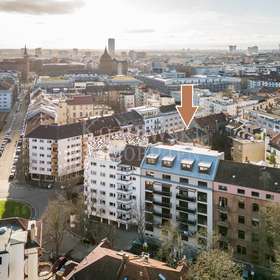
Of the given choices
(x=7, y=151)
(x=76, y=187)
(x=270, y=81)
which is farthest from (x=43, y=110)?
(x=270, y=81)

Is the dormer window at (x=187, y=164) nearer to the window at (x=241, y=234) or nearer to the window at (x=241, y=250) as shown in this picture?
the window at (x=241, y=234)

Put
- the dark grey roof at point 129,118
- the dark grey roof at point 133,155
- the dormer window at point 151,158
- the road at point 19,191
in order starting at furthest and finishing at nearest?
the dark grey roof at point 129,118, the road at point 19,191, the dark grey roof at point 133,155, the dormer window at point 151,158

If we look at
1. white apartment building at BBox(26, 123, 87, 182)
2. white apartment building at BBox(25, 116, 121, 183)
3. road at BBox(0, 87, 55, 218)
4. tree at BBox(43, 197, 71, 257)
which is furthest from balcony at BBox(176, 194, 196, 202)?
white apartment building at BBox(26, 123, 87, 182)

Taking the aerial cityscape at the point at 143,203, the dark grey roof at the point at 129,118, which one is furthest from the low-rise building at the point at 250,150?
the dark grey roof at the point at 129,118

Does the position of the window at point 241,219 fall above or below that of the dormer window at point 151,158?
below

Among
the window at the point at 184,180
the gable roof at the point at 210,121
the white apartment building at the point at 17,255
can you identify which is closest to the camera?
the white apartment building at the point at 17,255

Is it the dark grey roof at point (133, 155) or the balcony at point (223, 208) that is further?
the dark grey roof at point (133, 155)

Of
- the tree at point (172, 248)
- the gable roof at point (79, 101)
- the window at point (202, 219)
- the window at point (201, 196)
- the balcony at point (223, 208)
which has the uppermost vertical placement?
the gable roof at point (79, 101)
